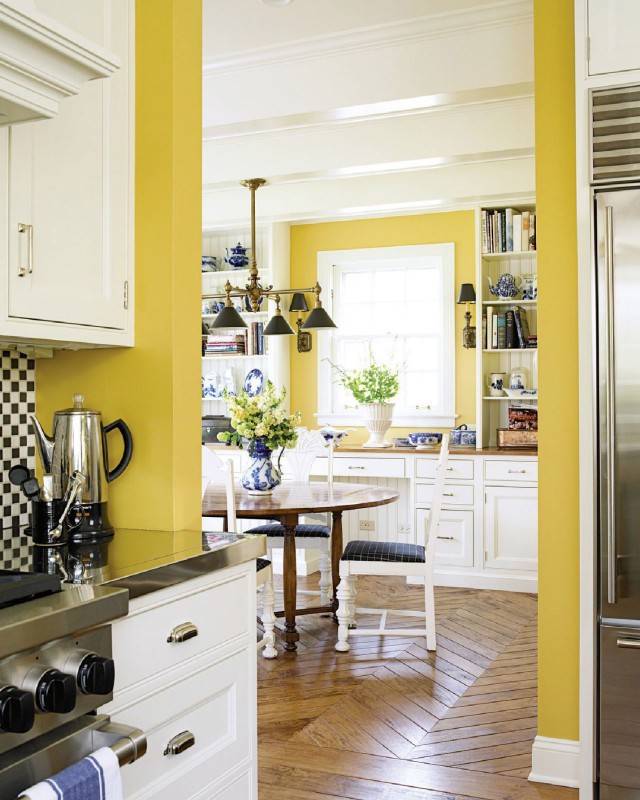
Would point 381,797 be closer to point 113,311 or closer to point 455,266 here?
point 113,311

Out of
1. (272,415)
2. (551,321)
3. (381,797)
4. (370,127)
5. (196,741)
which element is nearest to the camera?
(196,741)

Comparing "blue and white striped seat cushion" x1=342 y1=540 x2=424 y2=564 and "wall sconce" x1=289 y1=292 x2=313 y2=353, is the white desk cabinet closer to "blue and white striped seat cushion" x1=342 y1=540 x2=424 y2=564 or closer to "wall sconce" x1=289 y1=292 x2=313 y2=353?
"blue and white striped seat cushion" x1=342 y1=540 x2=424 y2=564

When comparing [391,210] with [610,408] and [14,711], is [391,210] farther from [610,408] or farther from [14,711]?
[14,711]

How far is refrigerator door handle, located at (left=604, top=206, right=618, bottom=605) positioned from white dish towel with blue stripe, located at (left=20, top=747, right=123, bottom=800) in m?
1.68

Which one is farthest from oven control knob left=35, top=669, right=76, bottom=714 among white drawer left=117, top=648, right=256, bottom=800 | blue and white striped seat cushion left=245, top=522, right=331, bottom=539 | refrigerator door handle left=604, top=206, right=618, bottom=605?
blue and white striped seat cushion left=245, top=522, right=331, bottom=539

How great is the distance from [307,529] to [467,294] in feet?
7.53

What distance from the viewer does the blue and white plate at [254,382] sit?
6.45 m

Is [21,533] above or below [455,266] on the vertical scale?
below

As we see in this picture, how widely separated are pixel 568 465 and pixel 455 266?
3677mm

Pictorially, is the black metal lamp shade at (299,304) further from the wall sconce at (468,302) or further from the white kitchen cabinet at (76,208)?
the white kitchen cabinet at (76,208)

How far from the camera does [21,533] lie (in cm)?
204

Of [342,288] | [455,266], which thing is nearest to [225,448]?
[342,288]

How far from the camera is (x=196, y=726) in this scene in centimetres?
171

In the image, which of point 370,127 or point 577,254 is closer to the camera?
point 577,254
